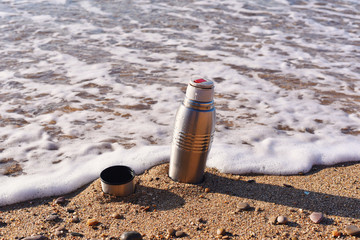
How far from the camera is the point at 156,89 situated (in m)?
4.14

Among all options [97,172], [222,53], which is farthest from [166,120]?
[222,53]

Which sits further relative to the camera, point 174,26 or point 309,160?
point 174,26

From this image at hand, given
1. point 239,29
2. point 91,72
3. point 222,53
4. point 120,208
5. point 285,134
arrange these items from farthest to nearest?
point 239,29 < point 222,53 < point 91,72 < point 285,134 < point 120,208

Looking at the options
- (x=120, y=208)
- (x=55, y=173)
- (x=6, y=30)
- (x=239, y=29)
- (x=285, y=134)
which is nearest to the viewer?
(x=120, y=208)

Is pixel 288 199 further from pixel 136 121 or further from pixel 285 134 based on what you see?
pixel 136 121

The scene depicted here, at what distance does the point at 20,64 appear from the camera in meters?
4.77

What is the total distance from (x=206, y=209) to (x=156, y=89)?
7.76 feet

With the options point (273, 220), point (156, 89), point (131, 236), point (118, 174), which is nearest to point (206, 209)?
point (273, 220)

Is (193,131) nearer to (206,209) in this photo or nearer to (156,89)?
(206,209)

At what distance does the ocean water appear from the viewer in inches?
104

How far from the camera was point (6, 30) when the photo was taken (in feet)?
20.9

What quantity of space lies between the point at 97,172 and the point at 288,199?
1307 millimetres

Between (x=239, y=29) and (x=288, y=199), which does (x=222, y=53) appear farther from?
(x=288, y=199)

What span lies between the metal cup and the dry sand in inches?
1.7
